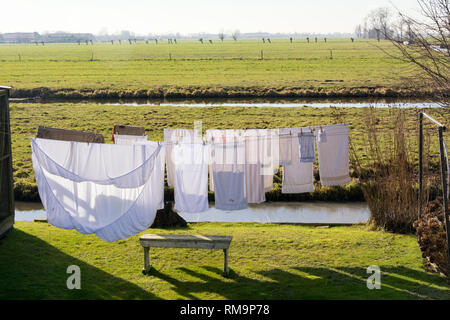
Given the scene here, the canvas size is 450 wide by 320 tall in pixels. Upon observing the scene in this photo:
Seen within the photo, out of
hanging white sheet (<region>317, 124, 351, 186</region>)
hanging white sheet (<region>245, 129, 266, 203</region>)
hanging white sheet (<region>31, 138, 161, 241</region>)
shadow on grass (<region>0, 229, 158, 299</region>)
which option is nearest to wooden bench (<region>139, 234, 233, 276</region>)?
hanging white sheet (<region>31, 138, 161, 241</region>)

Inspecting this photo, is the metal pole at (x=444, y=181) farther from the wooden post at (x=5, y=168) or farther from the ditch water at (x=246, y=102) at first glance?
the ditch water at (x=246, y=102)

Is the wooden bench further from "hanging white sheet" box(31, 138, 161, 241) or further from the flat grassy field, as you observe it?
the flat grassy field

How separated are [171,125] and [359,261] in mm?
17858

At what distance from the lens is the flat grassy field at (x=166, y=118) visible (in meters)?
24.8

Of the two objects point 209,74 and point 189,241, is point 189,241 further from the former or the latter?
point 209,74

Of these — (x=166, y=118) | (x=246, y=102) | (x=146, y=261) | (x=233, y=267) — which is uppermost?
(x=246, y=102)

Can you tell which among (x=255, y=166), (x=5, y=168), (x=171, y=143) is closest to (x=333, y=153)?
(x=255, y=166)

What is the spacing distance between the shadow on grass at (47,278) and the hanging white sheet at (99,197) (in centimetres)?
88

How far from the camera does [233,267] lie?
35.0 feet

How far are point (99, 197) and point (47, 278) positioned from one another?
70.2 inches

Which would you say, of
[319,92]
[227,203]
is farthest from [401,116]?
[319,92]

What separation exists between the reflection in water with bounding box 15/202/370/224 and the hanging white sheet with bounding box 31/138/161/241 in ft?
17.3

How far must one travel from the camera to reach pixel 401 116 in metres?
12.9
